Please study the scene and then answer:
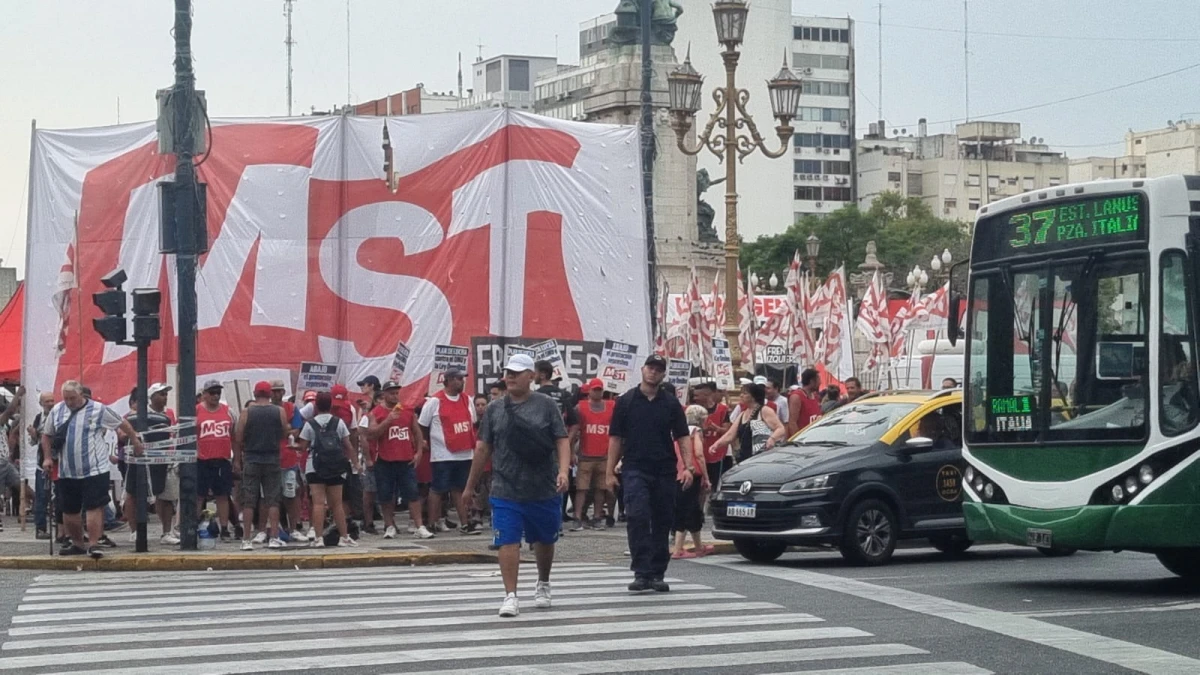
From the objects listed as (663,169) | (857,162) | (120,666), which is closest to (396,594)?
(120,666)

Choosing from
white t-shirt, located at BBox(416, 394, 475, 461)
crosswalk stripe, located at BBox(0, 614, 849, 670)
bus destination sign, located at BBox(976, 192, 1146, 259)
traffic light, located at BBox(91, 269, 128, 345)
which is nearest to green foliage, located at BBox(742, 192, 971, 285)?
white t-shirt, located at BBox(416, 394, 475, 461)

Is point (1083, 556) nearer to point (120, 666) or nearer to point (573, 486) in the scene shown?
point (573, 486)

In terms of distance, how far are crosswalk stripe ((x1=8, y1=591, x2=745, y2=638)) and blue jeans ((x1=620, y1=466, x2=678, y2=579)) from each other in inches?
11.8

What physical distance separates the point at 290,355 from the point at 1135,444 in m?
13.6

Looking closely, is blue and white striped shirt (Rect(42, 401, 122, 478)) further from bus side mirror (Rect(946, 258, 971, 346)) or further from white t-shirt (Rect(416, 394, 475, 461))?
bus side mirror (Rect(946, 258, 971, 346))

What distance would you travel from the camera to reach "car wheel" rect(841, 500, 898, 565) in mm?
15969

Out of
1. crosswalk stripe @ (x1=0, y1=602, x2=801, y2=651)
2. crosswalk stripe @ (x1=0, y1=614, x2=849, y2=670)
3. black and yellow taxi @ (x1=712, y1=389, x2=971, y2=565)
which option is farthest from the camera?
black and yellow taxi @ (x1=712, y1=389, x2=971, y2=565)

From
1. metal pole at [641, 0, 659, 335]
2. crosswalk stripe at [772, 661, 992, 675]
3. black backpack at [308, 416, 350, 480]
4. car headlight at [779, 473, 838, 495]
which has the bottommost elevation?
crosswalk stripe at [772, 661, 992, 675]

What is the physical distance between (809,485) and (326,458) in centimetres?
491

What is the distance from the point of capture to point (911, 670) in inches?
376

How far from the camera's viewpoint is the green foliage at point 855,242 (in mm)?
99562

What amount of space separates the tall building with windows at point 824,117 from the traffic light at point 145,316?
11225cm

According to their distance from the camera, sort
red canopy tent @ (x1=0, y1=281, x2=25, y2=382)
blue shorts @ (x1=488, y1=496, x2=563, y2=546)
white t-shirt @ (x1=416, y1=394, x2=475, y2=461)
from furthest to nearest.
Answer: red canopy tent @ (x1=0, y1=281, x2=25, y2=382) < white t-shirt @ (x1=416, y1=394, x2=475, y2=461) < blue shorts @ (x1=488, y1=496, x2=563, y2=546)

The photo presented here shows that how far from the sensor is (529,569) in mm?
16094
